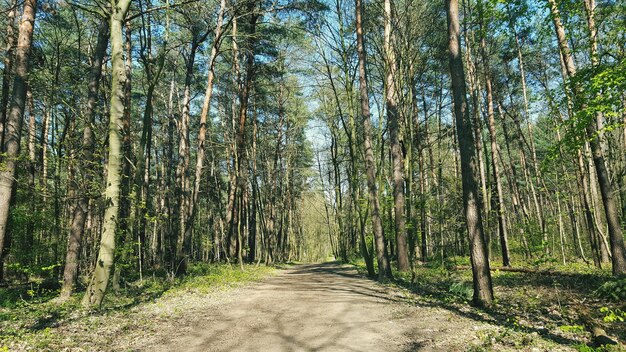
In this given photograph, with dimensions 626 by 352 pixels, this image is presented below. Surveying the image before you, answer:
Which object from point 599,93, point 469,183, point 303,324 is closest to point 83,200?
point 303,324

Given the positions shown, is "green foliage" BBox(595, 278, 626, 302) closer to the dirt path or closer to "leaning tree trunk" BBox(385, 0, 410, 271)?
the dirt path

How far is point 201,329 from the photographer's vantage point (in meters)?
6.05

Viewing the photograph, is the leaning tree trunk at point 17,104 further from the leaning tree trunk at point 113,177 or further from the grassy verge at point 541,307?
the grassy verge at point 541,307

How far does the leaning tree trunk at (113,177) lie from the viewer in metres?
7.25

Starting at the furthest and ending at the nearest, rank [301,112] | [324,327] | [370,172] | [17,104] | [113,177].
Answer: [301,112], [370,172], [17,104], [113,177], [324,327]

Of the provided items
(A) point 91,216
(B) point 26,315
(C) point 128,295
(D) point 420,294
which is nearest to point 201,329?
(B) point 26,315

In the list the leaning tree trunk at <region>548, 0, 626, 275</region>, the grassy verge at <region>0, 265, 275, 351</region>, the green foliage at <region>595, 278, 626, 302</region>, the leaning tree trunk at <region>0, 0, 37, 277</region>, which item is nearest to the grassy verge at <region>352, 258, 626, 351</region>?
the green foliage at <region>595, 278, 626, 302</region>

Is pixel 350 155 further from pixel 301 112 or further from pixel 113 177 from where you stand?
pixel 301 112

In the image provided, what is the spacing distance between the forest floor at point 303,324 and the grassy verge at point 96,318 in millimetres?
17

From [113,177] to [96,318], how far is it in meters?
2.83

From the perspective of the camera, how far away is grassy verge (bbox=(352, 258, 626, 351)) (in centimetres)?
516

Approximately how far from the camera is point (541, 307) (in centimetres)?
786

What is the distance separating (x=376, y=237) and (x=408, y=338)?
7120 mm

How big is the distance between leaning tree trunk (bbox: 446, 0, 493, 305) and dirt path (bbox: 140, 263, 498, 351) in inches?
47.8
